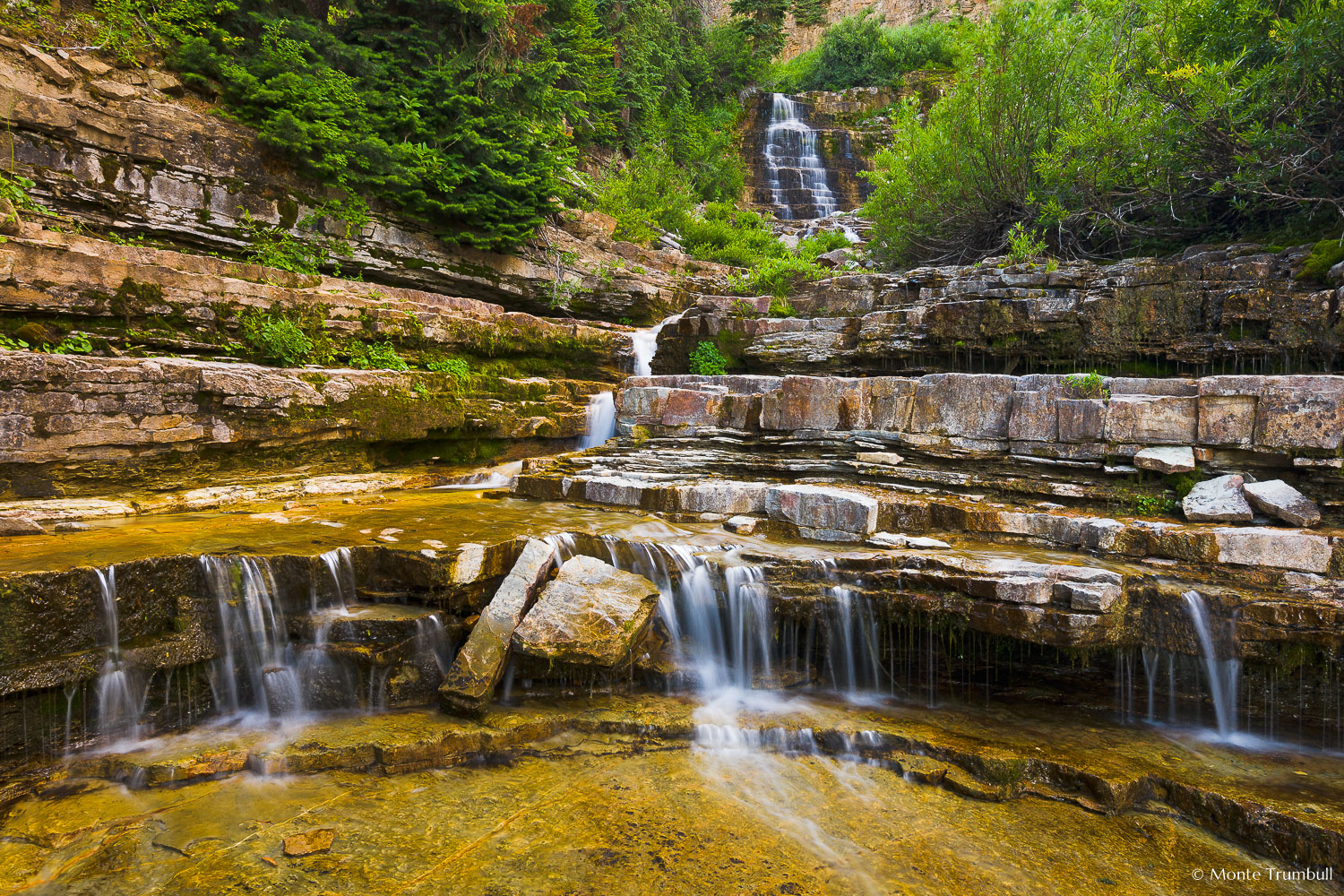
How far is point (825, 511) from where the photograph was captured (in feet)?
19.7

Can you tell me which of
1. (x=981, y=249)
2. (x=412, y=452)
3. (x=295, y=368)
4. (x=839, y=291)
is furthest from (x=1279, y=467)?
(x=295, y=368)

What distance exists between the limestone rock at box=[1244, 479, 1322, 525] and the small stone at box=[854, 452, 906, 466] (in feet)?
9.33

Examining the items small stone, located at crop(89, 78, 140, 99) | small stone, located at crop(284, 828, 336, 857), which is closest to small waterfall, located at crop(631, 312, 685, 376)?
small stone, located at crop(89, 78, 140, 99)

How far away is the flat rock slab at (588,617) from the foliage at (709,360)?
17.7ft

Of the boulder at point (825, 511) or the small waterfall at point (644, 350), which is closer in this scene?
the boulder at point (825, 511)

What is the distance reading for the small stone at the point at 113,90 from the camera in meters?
8.59

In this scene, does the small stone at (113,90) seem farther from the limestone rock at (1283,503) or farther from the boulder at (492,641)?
the limestone rock at (1283,503)

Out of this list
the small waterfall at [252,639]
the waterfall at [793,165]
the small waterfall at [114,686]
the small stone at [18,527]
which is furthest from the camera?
the waterfall at [793,165]

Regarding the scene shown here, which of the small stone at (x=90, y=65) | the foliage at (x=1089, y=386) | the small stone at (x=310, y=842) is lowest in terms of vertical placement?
the small stone at (x=310, y=842)

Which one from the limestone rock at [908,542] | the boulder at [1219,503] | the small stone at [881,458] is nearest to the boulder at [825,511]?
the limestone rock at [908,542]

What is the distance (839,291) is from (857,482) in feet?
14.6

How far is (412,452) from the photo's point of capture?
847 centimetres

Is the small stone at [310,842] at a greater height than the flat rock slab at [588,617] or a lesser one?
lesser

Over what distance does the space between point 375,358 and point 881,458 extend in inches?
263
